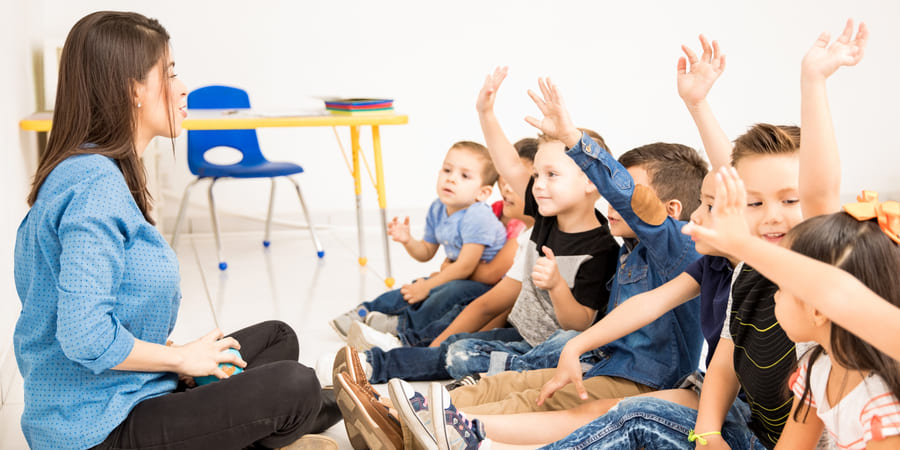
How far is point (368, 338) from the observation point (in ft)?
7.38

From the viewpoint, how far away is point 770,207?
4.59 feet

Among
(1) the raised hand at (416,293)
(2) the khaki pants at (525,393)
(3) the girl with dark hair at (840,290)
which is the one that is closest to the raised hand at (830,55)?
(3) the girl with dark hair at (840,290)

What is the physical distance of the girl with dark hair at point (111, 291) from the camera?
1260 millimetres

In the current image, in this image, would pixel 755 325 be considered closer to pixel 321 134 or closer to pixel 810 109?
pixel 810 109

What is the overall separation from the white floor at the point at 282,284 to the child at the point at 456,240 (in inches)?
8.5

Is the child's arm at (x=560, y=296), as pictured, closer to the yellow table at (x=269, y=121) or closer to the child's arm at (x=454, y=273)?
the child's arm at (x=454, y=273)

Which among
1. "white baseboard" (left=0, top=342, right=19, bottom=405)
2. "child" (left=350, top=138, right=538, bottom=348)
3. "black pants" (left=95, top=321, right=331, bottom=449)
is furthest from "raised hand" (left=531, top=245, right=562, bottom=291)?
"white baseboard" (left=0, top=342, right=19, bottom=405)

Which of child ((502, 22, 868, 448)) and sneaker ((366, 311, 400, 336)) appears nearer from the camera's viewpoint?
child ((502, 22, 868, 448))

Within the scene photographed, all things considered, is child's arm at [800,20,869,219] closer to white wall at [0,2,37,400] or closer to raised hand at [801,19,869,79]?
raised hand at [801,19,869,79]

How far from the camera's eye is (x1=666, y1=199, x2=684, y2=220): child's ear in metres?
1.82

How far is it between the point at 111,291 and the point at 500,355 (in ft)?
3.10


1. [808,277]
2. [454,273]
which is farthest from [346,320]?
[808,277]

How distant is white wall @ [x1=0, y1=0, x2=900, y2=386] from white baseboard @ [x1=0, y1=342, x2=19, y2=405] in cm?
198

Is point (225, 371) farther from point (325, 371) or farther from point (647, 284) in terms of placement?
point (647, 284)
